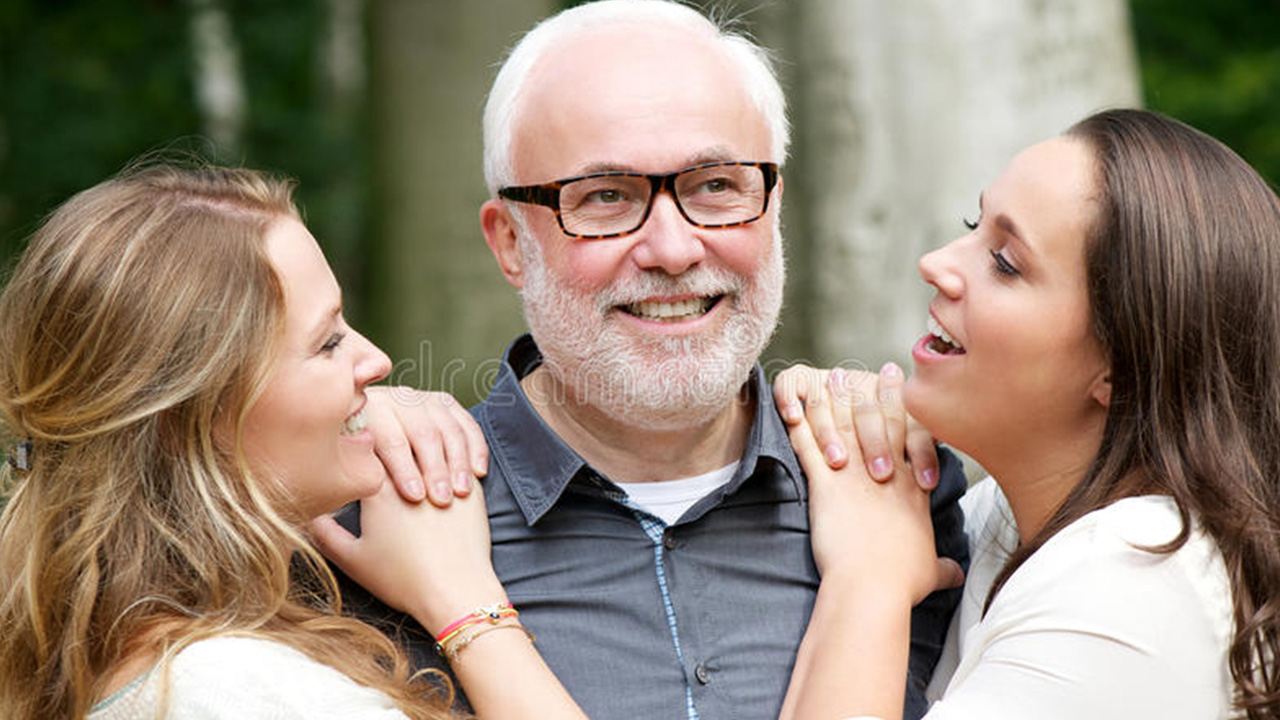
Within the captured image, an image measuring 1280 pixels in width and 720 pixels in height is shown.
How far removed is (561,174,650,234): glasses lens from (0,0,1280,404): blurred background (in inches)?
34.3

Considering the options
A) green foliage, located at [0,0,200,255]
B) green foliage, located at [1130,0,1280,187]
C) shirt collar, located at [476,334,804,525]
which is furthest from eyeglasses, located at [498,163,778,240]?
green foliage, located at [0,0,200,255]

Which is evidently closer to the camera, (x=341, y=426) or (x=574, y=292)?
(x=341, y=426)

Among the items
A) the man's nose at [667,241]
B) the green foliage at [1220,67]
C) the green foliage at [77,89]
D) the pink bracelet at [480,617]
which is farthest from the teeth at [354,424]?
the green foliage at [77,89]

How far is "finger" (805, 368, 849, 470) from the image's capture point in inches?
117

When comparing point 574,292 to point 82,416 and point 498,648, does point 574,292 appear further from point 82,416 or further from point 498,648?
point 82,416

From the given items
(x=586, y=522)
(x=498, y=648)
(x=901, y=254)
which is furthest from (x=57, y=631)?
(x=901, y=254)

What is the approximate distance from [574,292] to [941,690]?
1.09 m

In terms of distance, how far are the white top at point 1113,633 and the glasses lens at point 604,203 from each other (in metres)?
1.06

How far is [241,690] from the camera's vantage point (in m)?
2.20

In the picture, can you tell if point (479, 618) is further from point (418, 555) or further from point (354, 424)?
point (354, 424)

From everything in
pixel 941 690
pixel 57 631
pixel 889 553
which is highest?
pixel 57 631

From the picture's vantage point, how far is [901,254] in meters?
4.53

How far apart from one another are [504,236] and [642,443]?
559mm

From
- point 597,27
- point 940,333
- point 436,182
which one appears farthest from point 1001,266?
point 436,182
